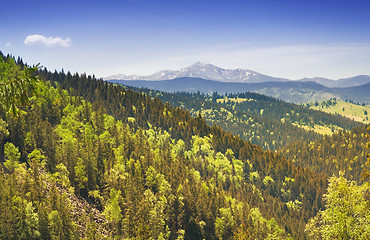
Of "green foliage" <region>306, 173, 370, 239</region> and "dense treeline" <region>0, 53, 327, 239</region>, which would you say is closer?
"green foliage" <region>306, 173, 370, 239</region>

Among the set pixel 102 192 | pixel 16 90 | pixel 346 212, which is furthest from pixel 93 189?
pixel 16 90

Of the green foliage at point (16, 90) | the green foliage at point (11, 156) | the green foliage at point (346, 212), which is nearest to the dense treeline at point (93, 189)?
the green foliage at point (11, 156)

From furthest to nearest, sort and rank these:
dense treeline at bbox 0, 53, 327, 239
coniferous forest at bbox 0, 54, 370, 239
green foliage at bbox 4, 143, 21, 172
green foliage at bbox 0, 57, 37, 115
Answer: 1. green foliage at bbox 4, 143, 21, 172
2. dense treeline at bbox 0, 53, 327, 239
3. coniferous forest at bbox 0, 54, 370, 239
4. green foliage at bbox 0, 57, 37, 115

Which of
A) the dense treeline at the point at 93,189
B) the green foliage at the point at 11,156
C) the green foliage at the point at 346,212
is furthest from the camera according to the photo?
the green foliage at the point at 11,156

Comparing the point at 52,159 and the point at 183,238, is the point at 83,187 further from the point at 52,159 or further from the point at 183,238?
the point at 183,238

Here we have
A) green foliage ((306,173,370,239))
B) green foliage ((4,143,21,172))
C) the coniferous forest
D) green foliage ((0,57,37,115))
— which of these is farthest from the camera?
green foliage ((4,143,21,172))

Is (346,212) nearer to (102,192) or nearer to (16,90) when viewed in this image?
(16,90)

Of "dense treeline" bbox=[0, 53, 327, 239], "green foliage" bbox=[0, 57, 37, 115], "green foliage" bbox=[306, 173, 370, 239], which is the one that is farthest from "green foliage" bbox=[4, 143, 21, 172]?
"green foliage" bbox=[306, 173, 370, 239]

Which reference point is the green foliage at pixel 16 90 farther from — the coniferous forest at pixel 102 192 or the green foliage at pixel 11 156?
the green foliage at pixel 11 156

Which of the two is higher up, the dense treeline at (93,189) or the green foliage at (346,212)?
the green foliage at (346,212)

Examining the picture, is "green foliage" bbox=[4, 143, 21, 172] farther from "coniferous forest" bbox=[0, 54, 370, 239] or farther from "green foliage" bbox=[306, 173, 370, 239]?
"green foliage" bbox=[306, 173, 370, 239]

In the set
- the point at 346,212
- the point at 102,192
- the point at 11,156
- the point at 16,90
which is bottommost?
the point at 102,192

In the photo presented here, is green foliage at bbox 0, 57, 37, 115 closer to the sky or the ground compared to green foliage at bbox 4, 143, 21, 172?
closer to the sky

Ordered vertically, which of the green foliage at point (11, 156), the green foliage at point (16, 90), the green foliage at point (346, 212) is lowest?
Answer: the green foliage at point (11, 156)
